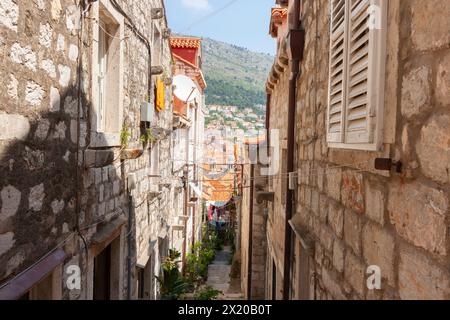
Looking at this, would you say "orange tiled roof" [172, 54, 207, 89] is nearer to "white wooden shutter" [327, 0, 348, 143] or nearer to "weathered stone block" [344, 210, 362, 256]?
"white wooden shutter" [327, 0, 348, 143]

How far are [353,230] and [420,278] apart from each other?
37.4 inches

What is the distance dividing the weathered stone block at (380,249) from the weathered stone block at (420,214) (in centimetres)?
14

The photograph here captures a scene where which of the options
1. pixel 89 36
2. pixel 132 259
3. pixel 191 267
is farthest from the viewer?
pixel 191 267

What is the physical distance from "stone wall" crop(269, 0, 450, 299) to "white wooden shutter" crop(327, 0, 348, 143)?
194 millimetres

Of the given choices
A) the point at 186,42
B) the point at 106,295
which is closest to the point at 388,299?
the point at 106,295

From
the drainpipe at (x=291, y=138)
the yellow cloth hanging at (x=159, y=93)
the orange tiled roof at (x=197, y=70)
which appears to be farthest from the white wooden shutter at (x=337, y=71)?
the orange tiled roof at (x=197, y=70)

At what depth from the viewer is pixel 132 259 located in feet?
20.6

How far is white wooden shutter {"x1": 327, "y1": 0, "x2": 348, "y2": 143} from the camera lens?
2844 mm

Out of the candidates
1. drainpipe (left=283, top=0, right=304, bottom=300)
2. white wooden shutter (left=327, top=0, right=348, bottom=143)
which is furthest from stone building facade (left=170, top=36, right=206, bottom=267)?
white wooden shutter (left=327, top=0, right=348, bottom=143)

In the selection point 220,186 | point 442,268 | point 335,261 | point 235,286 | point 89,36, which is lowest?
point 235,286

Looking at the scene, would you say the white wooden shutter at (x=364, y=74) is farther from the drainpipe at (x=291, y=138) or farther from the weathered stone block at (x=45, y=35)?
the drainpipe at (x=291, y=138)

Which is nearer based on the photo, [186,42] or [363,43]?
[363,43]

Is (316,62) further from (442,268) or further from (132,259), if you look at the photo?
(132,259)

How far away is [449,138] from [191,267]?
1368 cm
